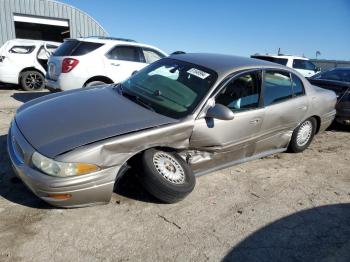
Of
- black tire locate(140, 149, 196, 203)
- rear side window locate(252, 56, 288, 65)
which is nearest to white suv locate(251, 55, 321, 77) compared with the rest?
rear side window locate(252, 56, 288, 65)

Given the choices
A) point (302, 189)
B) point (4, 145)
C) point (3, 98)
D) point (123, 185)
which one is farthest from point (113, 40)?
point (302, 189)

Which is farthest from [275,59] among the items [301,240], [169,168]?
[301,240]

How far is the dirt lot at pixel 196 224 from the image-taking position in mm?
2889

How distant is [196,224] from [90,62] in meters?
5.39

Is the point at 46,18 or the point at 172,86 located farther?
the point at 46,18

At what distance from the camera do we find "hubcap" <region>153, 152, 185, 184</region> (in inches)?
140

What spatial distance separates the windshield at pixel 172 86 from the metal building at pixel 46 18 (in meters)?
15.4

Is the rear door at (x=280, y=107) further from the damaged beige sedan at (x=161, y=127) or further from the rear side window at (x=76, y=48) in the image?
the rear side window at (x=76, y=48)

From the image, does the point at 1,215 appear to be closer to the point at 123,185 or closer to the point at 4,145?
the point at 123,185

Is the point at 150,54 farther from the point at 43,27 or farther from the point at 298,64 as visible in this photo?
the point at 43,27

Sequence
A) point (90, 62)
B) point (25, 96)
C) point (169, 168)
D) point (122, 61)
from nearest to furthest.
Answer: point (169, 168)
point (90, 62)
point (122, 61)
point (25, 96)

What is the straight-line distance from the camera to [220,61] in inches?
177

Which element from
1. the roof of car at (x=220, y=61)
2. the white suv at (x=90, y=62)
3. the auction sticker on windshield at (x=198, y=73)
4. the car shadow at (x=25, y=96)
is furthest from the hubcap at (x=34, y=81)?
the auction sticker on windshield at (x=198, y=73)

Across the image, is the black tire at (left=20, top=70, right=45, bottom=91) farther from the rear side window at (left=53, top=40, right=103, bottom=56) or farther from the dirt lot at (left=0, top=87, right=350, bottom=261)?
the dirt lot at (left=0, top=87, right=350, bottom=261)
